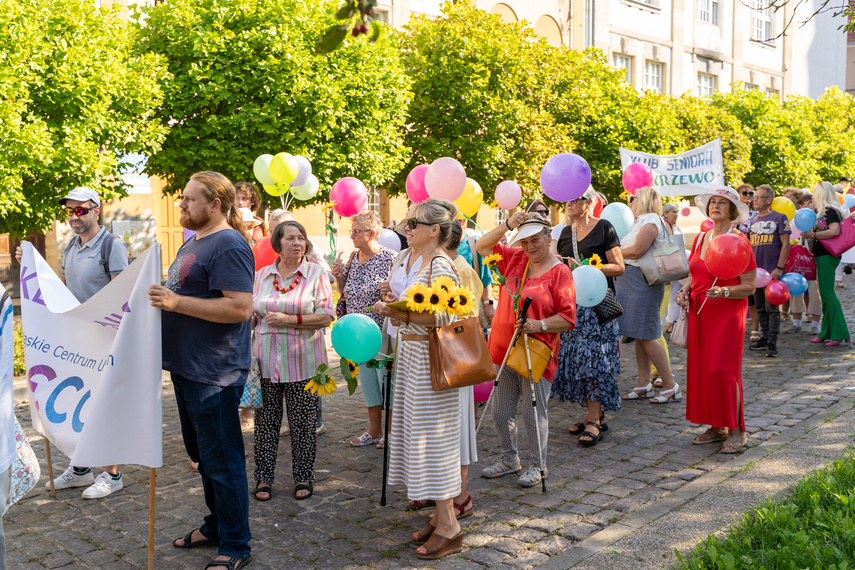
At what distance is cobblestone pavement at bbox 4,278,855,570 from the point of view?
4.21 meters

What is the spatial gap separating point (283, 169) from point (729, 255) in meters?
4.26

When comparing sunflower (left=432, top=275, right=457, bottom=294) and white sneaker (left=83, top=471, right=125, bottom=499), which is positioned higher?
sunflower (left=432, top=275, right=457, bottom=294)

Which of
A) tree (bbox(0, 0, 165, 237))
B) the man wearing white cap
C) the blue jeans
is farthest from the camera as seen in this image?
tree (bbox(0, 0, 165, 237))

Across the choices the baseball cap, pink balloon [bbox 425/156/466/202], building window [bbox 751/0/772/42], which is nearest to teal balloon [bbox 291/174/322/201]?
pink balloon [bbox 425/156/466/202]

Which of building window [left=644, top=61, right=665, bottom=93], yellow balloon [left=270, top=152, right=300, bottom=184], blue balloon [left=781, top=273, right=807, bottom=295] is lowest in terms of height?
blue balloon [left=781, top=273, right=807, bottom=295]

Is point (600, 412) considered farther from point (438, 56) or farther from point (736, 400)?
point (438, 56)

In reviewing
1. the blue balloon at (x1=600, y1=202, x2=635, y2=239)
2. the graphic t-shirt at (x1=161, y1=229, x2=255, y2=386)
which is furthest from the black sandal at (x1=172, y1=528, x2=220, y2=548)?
the blue balloon at (x1=600, y1=202, x2=635, y2=239)

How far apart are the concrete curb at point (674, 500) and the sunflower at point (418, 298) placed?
4.85 feet

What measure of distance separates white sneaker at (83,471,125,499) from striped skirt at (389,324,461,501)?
86.4 inches

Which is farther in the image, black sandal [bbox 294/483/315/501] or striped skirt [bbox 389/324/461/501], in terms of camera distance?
black sandal [bbox 294/483/315/501]

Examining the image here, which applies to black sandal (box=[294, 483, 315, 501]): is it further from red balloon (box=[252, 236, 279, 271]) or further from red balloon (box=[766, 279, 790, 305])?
red balloon (box=[766, 279, 790, 305])

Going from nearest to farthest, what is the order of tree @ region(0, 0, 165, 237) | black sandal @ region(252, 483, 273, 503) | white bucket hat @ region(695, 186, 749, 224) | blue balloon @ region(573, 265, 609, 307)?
black sandal @ region(252, 483, 273, 503) < blue balloon @ region(573, 265, 609, 307) < white bucket hat @ region(695, 186, 749, 224) < tree @ region(0, 0, 165, 237)

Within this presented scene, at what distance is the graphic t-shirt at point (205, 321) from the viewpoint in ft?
12.6

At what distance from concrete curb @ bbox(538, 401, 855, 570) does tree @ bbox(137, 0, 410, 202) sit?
28.0 feet
